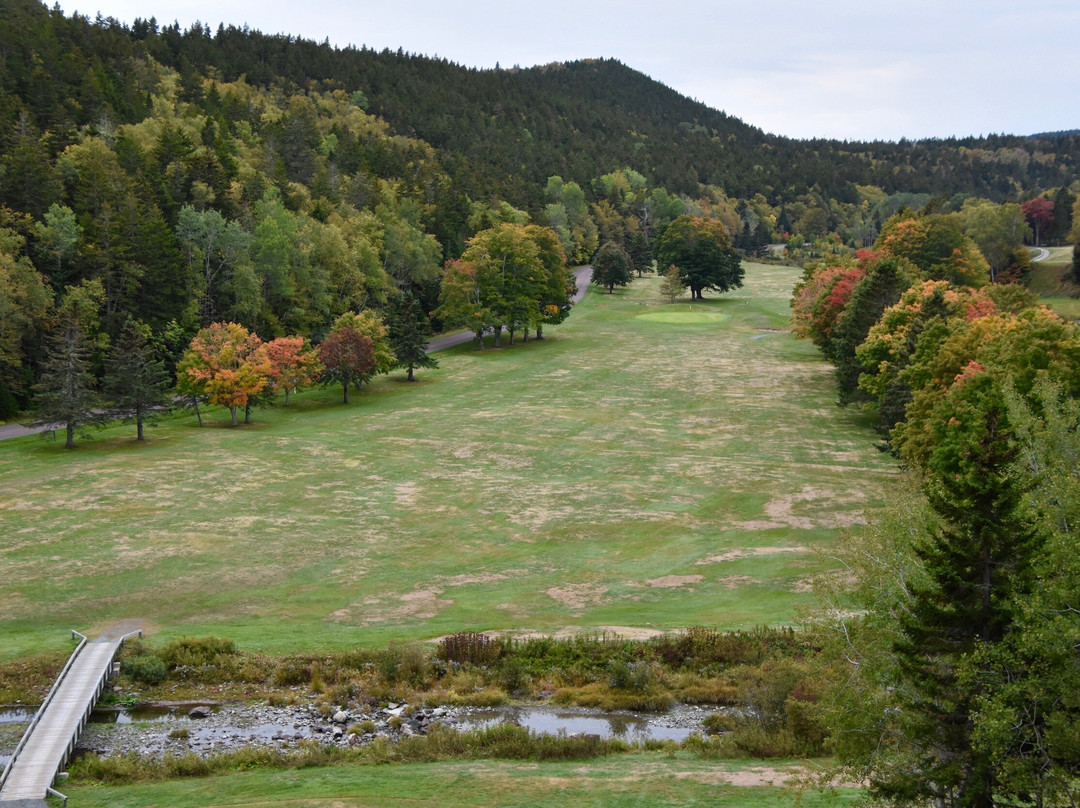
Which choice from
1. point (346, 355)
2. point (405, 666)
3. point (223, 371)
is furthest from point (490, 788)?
point (346, 355)

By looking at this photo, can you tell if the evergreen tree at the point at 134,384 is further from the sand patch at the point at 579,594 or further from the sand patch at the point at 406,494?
the sand patch at the point at 579,594

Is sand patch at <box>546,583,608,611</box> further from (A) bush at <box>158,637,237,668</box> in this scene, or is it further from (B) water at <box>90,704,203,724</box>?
(B) water at <box>90,704,203,724</box>

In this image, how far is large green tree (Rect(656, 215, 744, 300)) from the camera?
142 m

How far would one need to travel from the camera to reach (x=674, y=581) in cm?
4016

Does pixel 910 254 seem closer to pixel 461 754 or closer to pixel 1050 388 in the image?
pixel 1050 388

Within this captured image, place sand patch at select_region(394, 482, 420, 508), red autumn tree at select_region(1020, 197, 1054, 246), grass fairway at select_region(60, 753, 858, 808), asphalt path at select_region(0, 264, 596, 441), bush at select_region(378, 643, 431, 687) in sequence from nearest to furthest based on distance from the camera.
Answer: grass fairway at select_region(60, 753, 858, 808)
bush at select_region(378, 643, 431, 687)
sand patch at select_region(394, 482, 420, 508)
asphalt path at select_region(0, 264, 596, 441)
red autumn tree at select_region(1020, 197, 1054, 246)

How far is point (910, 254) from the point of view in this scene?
357ft

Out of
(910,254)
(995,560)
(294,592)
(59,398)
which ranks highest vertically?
(910,254)

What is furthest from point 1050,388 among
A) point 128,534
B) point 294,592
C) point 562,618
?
point 128,534

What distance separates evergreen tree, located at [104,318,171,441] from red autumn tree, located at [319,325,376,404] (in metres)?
17.1

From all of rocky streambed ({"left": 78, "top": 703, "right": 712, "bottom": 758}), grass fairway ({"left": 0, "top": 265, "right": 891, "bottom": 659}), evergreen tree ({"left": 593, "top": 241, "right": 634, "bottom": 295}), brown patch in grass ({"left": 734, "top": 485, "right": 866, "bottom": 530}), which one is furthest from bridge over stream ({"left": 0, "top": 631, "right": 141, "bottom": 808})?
evergreen tree ({"left": 593, "top": 241, "right": 634, "bottom": 295})

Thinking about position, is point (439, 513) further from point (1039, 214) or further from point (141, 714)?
point (1039, 214)

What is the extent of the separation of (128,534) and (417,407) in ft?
115

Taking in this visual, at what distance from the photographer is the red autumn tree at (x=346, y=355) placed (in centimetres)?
7919
